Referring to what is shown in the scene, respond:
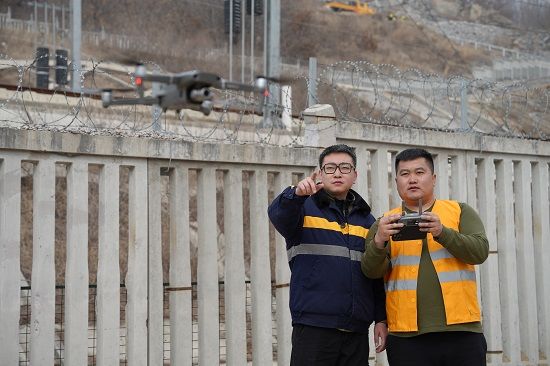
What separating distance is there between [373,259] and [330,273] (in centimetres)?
28

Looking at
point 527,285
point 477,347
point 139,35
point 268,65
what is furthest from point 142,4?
point 477,347

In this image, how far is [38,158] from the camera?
5648mm

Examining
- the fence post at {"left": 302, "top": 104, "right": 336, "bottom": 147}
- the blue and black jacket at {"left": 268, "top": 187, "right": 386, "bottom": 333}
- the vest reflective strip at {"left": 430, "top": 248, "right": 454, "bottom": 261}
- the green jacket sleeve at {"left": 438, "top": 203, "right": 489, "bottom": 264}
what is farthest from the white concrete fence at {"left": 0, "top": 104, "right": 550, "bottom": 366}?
the green jacket sleeve at {"left": 438, "top": 203, "right": 489, "bottom": 264}

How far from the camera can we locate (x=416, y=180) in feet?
15.6

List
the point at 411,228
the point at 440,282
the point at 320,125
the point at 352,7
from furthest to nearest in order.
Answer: the point at 352,7 < the point at 320,125 < the point at 440,282 < the point at 411,228

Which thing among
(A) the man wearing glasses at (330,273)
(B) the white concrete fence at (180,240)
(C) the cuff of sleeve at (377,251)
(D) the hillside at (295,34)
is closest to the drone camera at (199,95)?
(A) the man wearing glasses at (330,273)

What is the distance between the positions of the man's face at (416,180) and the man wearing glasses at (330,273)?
0.28m

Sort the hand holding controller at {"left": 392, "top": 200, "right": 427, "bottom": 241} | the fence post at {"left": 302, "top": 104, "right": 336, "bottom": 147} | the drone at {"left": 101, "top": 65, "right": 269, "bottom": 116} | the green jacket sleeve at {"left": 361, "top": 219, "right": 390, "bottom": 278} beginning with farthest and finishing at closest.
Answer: the fence post at {"left": 302, "top": 104, "right": 336, "bottom": 147} → the green jacket sleeve at {"left": 361, "top": 219, "right": 390, "bottom": 278} → the hand holding controller at {"left": 392, "top": 200, "right": 427, "bottom": 241} → the drone at {"left": 101, "top": 65, "right": 269, "bottom": 116}

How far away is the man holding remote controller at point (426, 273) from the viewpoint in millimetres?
4559

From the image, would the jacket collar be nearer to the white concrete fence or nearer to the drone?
the drone

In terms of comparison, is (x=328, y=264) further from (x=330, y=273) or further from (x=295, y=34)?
(x=295, y=34)

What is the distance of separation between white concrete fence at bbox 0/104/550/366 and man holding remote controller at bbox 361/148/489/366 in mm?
1852

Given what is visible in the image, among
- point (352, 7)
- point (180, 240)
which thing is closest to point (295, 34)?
point (352, 7)

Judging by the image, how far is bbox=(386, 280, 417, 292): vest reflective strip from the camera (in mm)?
4699
